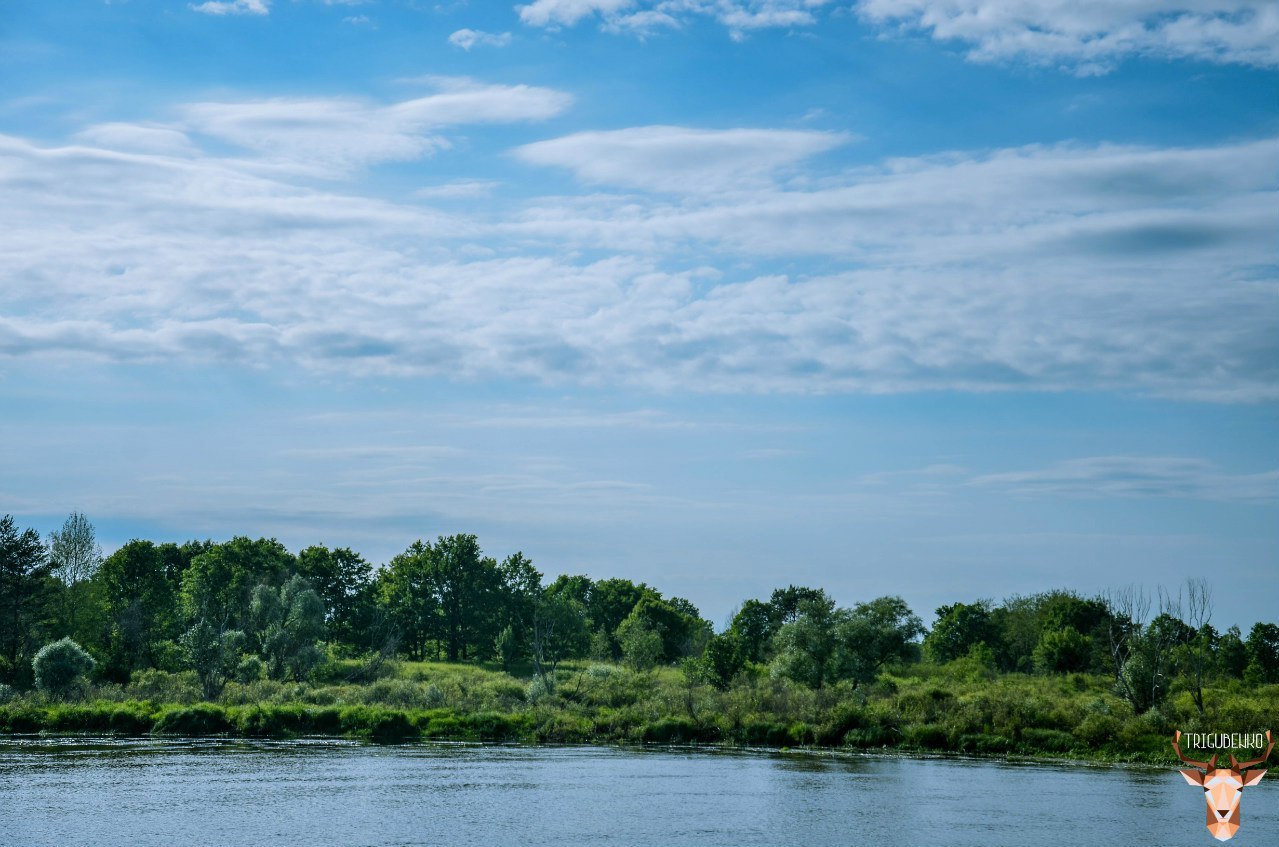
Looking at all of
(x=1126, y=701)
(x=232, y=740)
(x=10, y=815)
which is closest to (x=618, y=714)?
(x=232, y=740)

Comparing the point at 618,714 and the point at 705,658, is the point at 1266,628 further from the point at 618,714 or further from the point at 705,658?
the point at 618,714

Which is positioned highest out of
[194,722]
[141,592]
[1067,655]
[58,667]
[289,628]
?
[141,592]

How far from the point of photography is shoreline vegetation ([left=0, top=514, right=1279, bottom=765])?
68125 millimetres

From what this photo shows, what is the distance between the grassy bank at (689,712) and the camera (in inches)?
2527

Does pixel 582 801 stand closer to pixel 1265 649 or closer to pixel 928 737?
pixel 928 737

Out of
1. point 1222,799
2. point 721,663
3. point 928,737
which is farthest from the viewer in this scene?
point 721,663

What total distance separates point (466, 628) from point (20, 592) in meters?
44.0

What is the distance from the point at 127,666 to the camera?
310 feet

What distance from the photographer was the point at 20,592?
320 feet

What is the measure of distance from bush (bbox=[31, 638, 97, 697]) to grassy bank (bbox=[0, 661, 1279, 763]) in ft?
4.52

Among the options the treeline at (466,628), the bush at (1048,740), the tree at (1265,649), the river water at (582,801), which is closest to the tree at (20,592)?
the treeline at (466,628)

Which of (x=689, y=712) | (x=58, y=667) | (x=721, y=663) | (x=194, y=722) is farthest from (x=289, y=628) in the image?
(x=689, y=712)

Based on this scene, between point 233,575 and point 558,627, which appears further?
point 233,575

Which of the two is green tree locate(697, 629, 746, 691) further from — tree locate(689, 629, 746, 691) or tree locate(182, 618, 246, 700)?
tree locate(182, 618, 246, 700)
